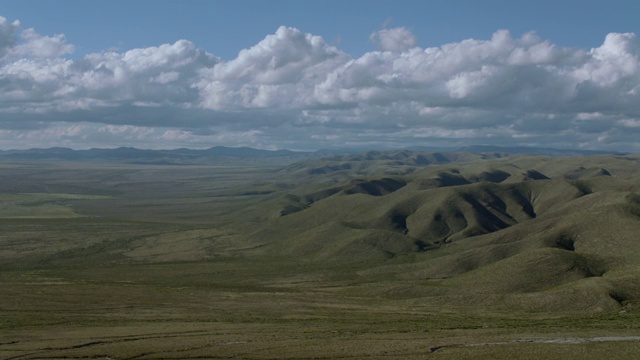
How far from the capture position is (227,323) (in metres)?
88.9

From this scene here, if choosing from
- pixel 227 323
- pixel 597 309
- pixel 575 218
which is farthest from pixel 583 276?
pixel 227 323

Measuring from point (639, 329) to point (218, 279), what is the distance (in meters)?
102

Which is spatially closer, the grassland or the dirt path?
the dirt path

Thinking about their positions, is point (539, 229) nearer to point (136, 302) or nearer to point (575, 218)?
point (575, 218)

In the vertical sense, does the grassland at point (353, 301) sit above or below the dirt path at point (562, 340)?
below

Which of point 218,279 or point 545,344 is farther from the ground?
point 545,344

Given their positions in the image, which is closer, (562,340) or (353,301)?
(562,340)

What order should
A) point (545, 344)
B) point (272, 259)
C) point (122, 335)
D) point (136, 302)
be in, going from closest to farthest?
point (545, 344) < point (122, 335) < point (136, 302) < point (272, 259)

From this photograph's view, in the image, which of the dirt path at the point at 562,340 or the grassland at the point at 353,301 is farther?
the grassland at the point at 353,301

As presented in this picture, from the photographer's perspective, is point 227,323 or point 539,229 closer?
point 227,323

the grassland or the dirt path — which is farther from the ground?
the dirt path

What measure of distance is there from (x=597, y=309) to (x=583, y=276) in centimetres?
3135

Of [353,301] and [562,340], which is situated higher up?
[562,340]

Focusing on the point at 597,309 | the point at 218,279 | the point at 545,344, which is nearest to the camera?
the point at 545,344
